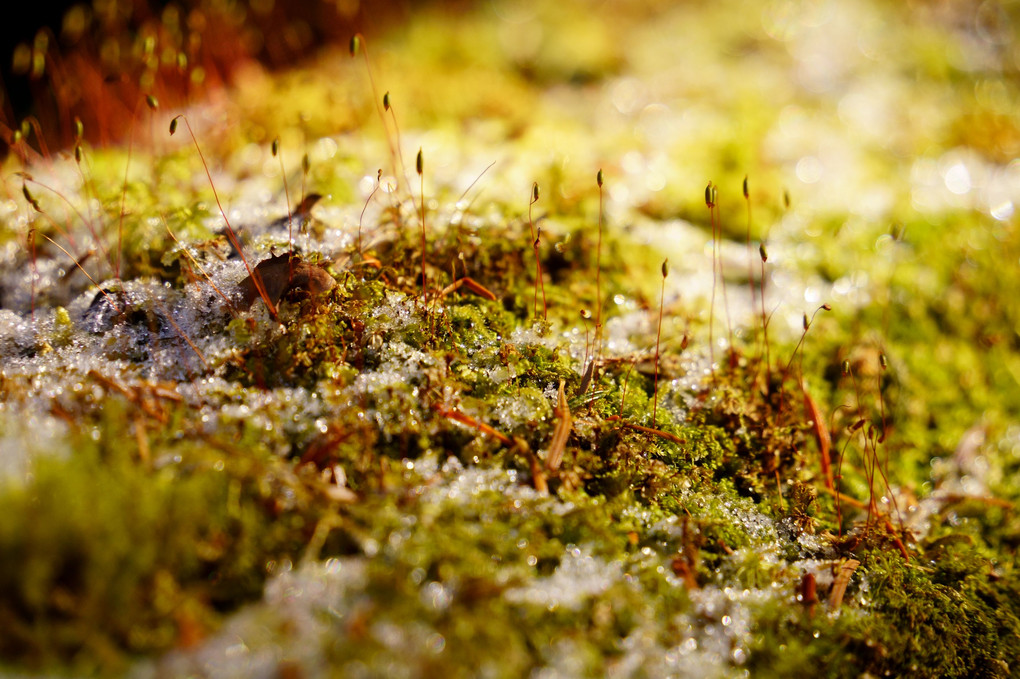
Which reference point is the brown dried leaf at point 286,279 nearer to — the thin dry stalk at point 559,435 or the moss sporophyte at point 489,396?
the moss sporophyte at point 489,396

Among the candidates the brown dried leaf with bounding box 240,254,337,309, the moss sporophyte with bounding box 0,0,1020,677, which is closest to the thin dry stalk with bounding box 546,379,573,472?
the moss sporophyte with bounding box 0,0,1020,677

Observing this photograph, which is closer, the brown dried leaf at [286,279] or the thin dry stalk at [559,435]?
the thin dry stalk at [559,435]

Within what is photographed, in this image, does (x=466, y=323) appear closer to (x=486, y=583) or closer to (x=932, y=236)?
(x=486, y=583)

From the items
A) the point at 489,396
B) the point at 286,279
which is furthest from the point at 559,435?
the point at 286,279

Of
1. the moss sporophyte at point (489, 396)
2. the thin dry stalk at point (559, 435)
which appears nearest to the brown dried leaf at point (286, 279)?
the moss sporophyte at point (489, 396)

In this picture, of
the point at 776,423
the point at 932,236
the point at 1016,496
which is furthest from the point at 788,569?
the point at 932,236

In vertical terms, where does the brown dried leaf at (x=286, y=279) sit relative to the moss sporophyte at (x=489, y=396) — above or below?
above

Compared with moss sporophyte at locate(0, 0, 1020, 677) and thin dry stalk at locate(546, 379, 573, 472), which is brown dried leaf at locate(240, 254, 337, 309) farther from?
thin dry stalk at locate(546, 379, 573, 472)

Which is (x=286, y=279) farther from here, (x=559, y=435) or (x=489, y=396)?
(x=559, y=435)
